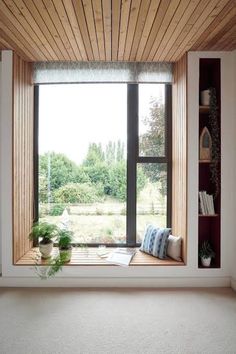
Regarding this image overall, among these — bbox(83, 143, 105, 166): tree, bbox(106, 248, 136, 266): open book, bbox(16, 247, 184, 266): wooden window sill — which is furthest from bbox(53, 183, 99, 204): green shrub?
bbox(106, 248, 136, 266): open book

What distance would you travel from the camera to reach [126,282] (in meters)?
3.00

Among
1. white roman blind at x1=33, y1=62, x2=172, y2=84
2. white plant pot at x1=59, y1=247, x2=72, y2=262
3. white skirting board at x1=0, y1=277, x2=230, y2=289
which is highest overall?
white roman blind at x1=33, y1=62, x2=172, y2=84

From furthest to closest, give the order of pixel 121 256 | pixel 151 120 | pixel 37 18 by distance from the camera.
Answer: pixel 151 120, pixel 121 256, pixel 37 18

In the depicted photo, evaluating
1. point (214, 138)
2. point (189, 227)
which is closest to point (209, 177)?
point (214, 138)

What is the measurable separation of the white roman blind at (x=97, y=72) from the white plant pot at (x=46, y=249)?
1988 millimetres

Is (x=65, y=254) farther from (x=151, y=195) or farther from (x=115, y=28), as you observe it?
(x=115, y=28)

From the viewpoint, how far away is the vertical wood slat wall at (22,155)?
3000 mm

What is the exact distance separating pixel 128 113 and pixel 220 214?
1.71 metres

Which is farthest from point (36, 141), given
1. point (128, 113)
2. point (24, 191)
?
point (128, 113)

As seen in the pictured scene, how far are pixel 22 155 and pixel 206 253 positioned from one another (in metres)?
2.45

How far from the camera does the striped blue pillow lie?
3159 millimetres

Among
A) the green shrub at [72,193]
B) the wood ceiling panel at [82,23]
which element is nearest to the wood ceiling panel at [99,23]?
the wood ceiling panel at [82,23]

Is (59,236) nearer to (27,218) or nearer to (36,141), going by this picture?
(27,218)

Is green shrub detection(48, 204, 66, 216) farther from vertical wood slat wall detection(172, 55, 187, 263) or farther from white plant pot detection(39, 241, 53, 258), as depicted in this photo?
vertical wood slat wall detection(172, 55, 187, 263)
